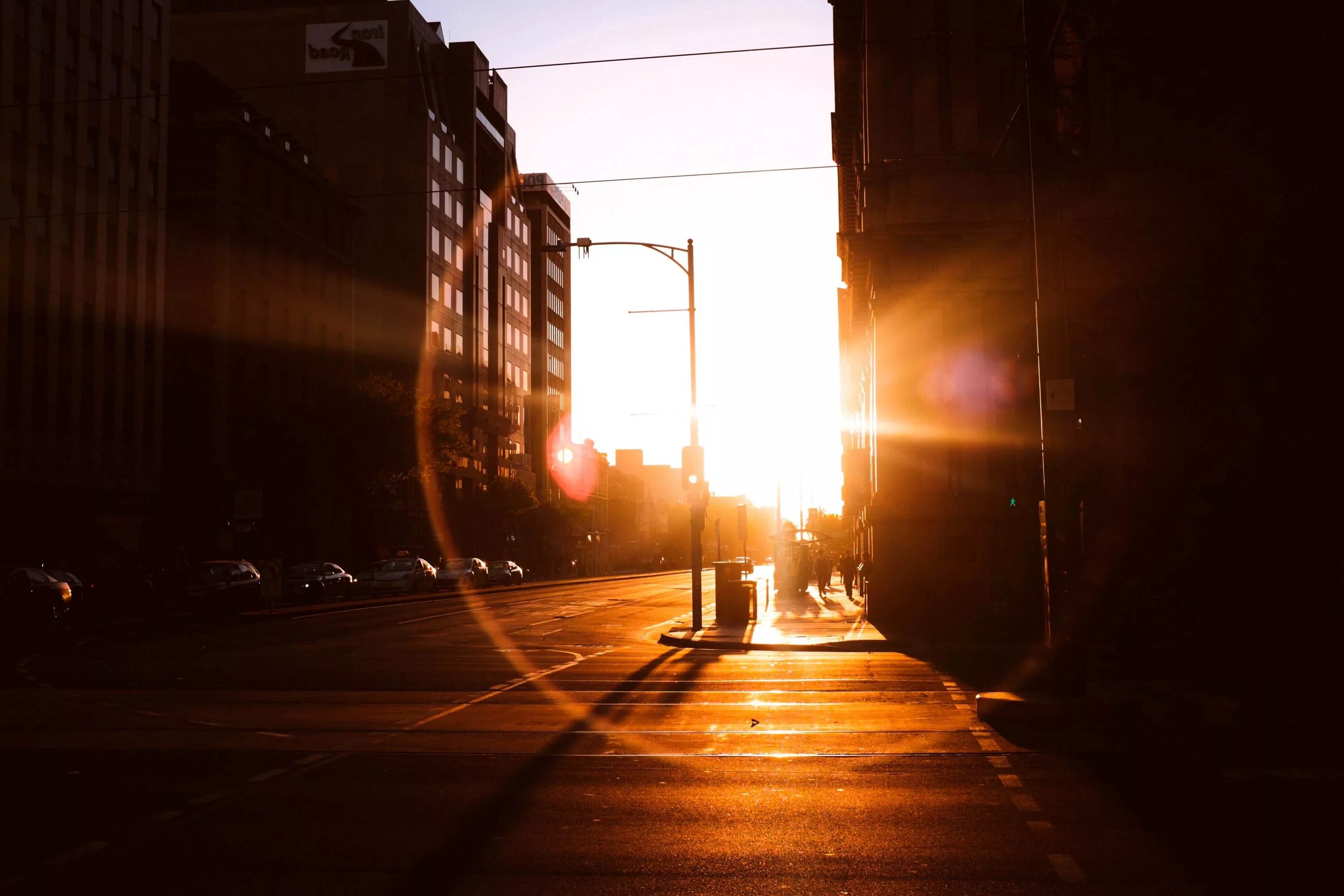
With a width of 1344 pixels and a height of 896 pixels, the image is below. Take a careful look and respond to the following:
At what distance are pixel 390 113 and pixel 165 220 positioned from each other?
29.0 meters

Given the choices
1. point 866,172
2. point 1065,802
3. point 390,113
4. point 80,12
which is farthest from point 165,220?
point 1065,802

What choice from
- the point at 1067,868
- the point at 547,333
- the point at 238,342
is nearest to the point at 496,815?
the point at 1067,868

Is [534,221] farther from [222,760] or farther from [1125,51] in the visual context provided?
[222,760]

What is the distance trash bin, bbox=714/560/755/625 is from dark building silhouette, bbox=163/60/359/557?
31938 mm

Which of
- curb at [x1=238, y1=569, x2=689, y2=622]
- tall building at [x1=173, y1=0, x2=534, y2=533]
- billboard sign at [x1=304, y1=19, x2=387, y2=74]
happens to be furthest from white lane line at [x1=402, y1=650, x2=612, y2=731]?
billboard sign at [x1=304, y1=19, x2=387, y2=74]

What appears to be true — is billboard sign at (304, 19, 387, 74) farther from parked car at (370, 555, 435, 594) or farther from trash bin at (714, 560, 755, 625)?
trash bin at (714, 560, 755, 625)

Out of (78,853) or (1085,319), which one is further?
(1085,319)

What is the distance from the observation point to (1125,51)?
18.7 meters

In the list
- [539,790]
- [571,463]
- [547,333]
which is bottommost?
[539,790]

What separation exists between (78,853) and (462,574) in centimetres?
5628

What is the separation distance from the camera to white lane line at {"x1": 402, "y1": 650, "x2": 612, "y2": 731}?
13492 millimetres

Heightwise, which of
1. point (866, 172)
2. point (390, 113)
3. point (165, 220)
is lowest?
point (866, 172)

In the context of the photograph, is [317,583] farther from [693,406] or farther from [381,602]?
[693,406]

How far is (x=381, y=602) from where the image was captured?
46625 millimetres
